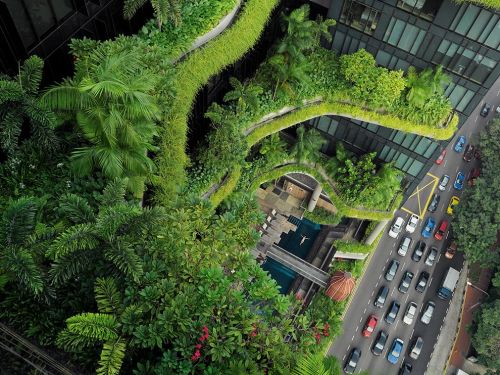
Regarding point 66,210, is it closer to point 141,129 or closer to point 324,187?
point 141,129

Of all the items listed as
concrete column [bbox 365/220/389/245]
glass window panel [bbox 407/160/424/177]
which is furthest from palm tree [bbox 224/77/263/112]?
concrete column [bbox 365/220/389/245]

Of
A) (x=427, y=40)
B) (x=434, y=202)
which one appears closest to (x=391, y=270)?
(x=434, y=202)

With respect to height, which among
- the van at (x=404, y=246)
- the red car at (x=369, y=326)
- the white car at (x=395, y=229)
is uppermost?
the white car at (x=395, y=229)

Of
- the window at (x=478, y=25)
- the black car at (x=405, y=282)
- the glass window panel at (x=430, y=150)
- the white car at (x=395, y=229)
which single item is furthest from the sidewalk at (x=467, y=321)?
the window at (x=478, y=25)

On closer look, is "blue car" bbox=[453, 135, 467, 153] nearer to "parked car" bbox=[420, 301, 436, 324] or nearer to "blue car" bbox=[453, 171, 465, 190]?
"blue car" bbox=[453, 171, 465, 190]

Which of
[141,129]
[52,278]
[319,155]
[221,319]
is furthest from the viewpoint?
[319,155]

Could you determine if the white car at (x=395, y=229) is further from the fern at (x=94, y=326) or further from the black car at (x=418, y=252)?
the fern at (x=94, y=326)

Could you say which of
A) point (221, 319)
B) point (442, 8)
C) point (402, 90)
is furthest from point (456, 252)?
point (221, 319)
